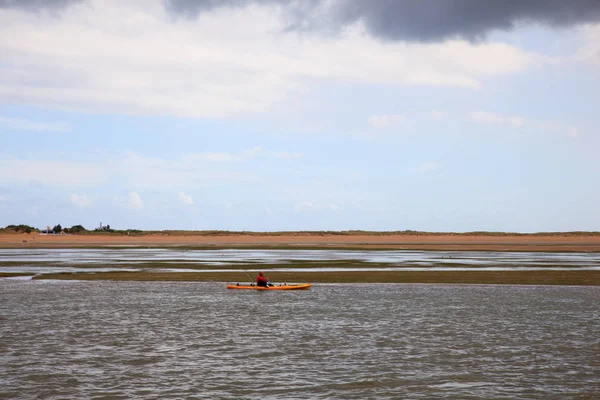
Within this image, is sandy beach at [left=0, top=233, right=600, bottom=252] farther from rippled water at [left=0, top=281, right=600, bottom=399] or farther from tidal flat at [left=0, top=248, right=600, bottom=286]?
rippled water at [left=0, top=281, right=600, bottom=399]

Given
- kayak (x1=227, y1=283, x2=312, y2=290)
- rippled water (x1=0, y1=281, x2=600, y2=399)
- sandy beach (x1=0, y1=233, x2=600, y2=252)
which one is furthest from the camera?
sandy beach (x1=0, y1=233, x2=600, y2=252)

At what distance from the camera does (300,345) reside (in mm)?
23266

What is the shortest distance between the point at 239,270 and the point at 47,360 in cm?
3355

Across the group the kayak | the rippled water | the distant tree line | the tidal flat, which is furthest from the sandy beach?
the rippled water

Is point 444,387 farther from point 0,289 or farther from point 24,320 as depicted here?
point 0,289

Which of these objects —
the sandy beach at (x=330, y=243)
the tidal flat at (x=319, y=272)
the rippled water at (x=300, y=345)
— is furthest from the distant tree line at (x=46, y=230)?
the rippled water at (x=300, y=345)

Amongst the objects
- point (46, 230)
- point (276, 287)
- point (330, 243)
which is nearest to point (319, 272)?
point (276, 287)

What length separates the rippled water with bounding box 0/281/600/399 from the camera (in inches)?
695

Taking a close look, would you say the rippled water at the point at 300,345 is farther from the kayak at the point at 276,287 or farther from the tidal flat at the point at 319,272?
the tidal flat at the point at 319,272

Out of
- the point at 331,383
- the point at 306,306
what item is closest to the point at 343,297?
the point at 306,306

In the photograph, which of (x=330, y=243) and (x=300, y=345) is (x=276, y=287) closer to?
(x=300, y=345)

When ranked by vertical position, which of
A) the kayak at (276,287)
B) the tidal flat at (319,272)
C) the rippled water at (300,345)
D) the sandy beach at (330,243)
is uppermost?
the sandy beach at (330,243)

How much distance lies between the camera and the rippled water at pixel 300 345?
17656 millimetres

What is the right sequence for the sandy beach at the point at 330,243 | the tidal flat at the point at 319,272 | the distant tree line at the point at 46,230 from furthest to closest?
the distant tree line at the point at 46,230 → the sandy beach at the point at 330,243 → the tidal flat at the point at 319,272
